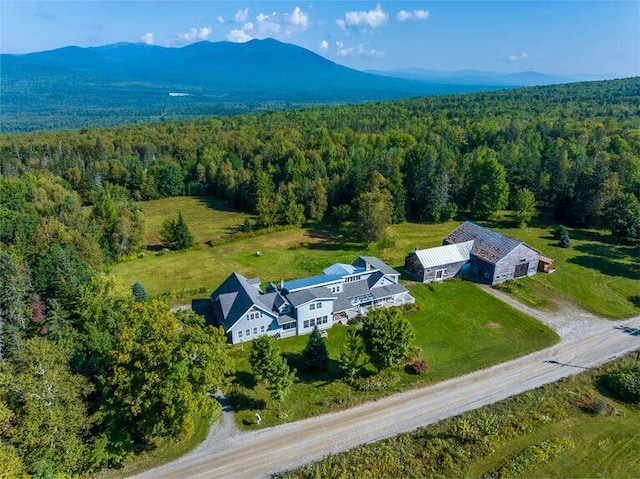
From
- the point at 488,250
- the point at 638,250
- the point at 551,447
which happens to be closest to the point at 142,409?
the point at 551,447

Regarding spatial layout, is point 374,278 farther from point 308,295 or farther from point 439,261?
point 439,261

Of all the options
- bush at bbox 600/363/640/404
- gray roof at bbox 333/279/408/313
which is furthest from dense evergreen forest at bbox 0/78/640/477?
bush at bbox 600/363/640/404

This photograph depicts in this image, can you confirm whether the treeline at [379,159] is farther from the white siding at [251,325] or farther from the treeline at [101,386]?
the treeline at [101,386]

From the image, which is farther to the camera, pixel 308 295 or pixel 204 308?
pixel 204 308

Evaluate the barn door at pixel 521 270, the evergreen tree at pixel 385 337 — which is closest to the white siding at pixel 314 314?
the evergreen tree at pixel 385 337

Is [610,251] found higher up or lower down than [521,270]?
lower down

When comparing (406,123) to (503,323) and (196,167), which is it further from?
(503,323)

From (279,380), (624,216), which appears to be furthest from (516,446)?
(624,216)
